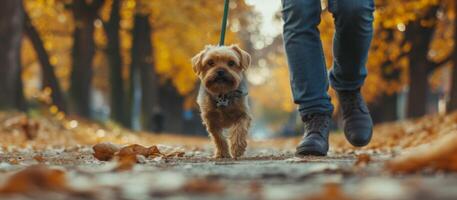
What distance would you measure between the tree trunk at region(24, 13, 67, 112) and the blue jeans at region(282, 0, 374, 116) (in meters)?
19.6

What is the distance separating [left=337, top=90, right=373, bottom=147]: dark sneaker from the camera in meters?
5.94

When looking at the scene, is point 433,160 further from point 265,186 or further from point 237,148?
point 237,148

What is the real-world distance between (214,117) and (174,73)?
31702mm

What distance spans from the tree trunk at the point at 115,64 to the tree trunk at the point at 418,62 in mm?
9585

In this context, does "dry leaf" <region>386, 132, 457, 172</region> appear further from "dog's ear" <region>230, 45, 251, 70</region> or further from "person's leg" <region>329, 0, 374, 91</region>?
"dog's ear" <region>230, 45, 251, 70</region>

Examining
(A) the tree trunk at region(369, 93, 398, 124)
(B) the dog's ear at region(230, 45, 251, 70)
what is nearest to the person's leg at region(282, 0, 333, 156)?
(B) the dog's ear at region(230, 45, 251, 70)

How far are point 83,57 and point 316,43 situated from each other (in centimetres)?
2020

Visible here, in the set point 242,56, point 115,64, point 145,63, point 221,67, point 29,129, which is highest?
point 145,63

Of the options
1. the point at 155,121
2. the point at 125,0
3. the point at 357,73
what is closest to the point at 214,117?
the point at 357,73

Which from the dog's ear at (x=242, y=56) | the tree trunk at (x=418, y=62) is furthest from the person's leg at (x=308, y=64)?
the tree trunk at (x=418, y=62)

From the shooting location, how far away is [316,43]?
5930 mm

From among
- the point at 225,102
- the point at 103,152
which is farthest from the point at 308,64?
the point at 103,152

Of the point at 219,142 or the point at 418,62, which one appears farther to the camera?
the point at 418,62

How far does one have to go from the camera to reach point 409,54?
23938mm
